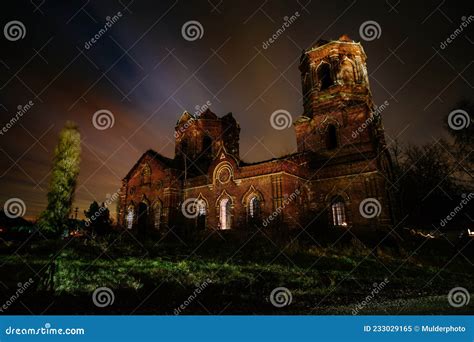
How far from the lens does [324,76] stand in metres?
26.8

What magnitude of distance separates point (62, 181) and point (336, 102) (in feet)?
76.0

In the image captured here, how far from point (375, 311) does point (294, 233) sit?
40.6ft

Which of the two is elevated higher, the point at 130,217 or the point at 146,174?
the point at 146,174

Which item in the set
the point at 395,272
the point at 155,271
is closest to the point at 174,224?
the point at 155,271

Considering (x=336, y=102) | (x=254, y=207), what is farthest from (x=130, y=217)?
(x=336, y=102)

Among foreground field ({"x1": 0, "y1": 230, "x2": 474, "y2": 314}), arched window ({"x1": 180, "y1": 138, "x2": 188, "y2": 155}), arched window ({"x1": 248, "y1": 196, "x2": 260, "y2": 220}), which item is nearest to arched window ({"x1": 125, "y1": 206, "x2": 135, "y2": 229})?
arched window ({"x1": 180, "y1": 138, "x2": 188, "y2": 155})

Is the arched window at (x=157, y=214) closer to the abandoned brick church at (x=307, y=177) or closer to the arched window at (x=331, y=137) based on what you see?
the abandoned brick church at (x=307, y=177)

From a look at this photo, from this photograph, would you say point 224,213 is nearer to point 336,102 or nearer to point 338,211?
point 338,211

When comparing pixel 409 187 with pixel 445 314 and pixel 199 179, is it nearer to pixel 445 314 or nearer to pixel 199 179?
pixel 199 179

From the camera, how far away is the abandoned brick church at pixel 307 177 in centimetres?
2139

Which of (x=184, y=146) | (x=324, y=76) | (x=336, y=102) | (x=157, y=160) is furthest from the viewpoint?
(x=184, y=146)

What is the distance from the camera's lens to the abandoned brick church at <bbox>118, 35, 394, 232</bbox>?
21.4 meters

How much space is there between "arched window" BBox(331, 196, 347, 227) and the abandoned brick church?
0.07 m

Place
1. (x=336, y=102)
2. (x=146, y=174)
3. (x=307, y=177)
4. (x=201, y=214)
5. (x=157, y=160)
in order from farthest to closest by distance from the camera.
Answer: (x=146, y=174) → (x=157, y=160) → (x=201, y=214) → (x=336, y=102) → (x=307, y=177)
